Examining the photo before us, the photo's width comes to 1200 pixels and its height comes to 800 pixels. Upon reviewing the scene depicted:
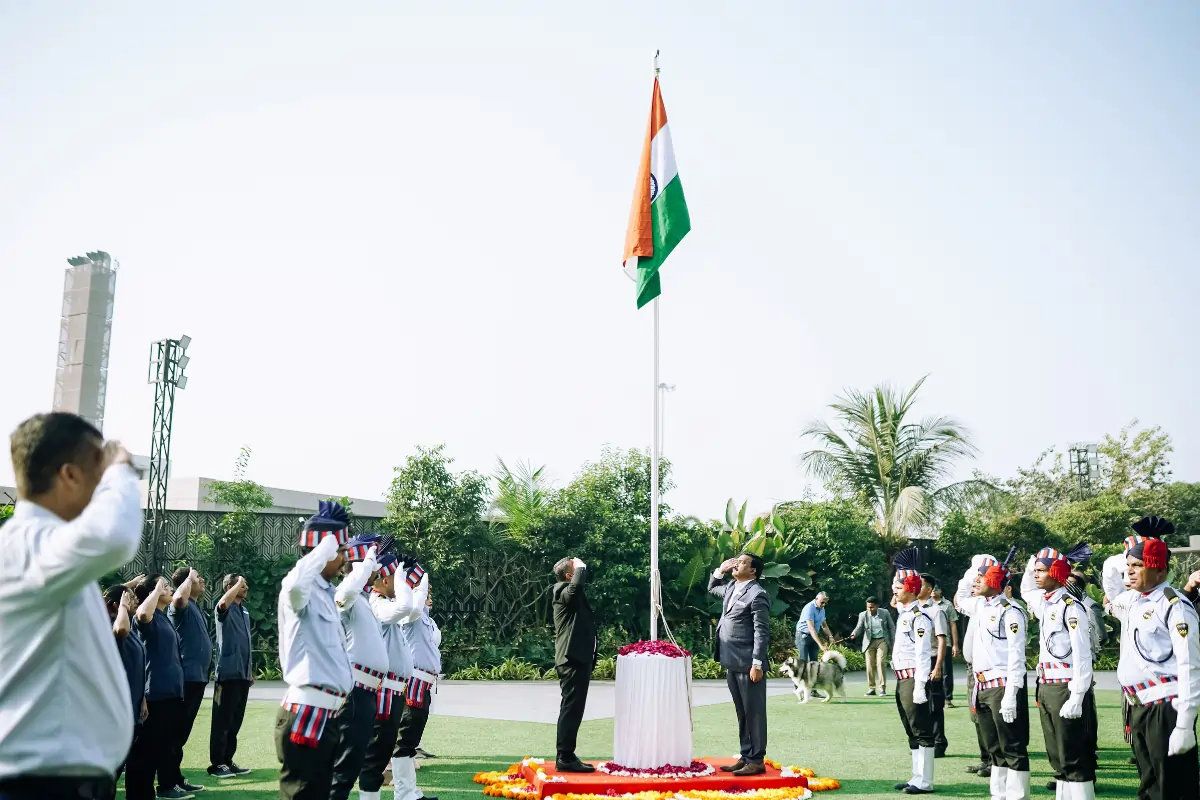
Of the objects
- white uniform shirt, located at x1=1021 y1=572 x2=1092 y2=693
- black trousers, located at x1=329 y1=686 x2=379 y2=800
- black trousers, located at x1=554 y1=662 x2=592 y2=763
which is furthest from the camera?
black trousers, located at x1=554 y1=662 x2=592 y2=763

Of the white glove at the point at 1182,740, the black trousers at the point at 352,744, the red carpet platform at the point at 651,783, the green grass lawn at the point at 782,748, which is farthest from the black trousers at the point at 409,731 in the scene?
the white glove at the point at 1182,740

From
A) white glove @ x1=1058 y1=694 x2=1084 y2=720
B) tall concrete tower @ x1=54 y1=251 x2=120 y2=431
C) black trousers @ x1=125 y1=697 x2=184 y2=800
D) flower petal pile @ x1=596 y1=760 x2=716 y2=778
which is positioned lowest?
flower petal pile @ x1=596 y1=760 x2=716 y2=778

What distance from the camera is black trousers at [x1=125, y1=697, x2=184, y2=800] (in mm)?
7031

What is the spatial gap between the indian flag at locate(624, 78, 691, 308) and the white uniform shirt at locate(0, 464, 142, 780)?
7.34 m

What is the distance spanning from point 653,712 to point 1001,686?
2.73 metres

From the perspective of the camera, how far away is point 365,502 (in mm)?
33844

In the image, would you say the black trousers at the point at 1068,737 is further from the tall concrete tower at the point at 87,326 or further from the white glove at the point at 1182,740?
the tall concrete tower at the point at 87,326

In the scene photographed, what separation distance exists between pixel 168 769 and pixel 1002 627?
6.67 metres

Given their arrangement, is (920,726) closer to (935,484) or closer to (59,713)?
(59,713)

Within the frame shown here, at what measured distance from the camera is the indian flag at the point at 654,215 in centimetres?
988

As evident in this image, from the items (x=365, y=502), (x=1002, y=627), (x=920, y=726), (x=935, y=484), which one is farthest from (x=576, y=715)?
(x=365, y=502)

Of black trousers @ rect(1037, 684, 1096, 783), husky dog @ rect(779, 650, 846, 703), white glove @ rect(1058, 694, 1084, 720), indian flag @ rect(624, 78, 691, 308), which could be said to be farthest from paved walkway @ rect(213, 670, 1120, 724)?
white glove @ rect(1058, 694, 1084, 720)

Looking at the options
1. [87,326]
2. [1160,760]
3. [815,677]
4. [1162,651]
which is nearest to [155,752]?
[1160,760]

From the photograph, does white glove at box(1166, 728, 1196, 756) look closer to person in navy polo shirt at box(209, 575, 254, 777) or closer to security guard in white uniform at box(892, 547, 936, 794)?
security guard in white uniform at box(892, 547, 936, 794)
